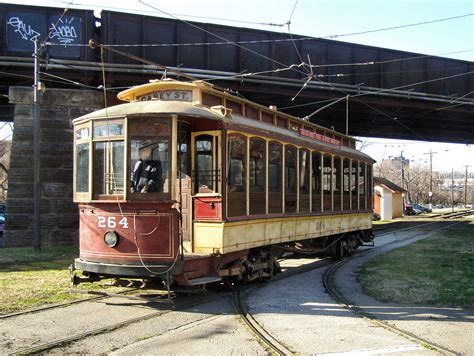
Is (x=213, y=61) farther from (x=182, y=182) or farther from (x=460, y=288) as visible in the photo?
(x=460, y=288)

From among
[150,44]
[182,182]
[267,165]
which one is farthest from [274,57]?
[182,182]

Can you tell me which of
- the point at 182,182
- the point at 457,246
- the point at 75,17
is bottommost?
the point at 457,246

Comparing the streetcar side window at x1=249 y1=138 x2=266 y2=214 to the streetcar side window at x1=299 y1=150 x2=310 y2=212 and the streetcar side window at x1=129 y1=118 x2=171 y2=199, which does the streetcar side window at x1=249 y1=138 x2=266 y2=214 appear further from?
the streetcar side window at x1=129 y1=118 x2=171 y2=199

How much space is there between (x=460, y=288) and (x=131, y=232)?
6492 millimetres

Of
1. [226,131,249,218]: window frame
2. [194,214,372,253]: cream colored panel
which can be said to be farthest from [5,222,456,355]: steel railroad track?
[226,131,249,218]: window frame

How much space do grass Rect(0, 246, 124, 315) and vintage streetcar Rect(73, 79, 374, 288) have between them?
0.78 meters

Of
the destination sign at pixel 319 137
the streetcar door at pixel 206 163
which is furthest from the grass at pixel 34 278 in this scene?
the destination sign at pixel 319 137

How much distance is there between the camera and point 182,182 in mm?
9008

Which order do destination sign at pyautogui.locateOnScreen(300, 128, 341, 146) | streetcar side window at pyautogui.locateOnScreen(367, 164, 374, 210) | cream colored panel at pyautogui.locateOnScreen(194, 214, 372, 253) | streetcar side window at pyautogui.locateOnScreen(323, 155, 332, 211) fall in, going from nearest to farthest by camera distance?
1. cream colored panel at pyautogui.locateOnScreen(194, 214, 372, 253)
2. destination sign at pyautogui.locateOnScreen(300, 128, 341, 146)
3. streetcar side window at pyautogui.locateOnScreen(323, 155, 332, 211)
4. streetcar side window at pyautogui.locateOnScreen(367, 164, 374, 210)

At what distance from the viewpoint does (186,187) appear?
901 centimetres

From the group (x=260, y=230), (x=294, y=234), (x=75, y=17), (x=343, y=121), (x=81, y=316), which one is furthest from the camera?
(x=343, y=121)

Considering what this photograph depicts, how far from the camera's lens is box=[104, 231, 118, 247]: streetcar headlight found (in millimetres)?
7836

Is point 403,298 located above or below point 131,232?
below

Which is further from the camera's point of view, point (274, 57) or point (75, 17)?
point (274, 57)
